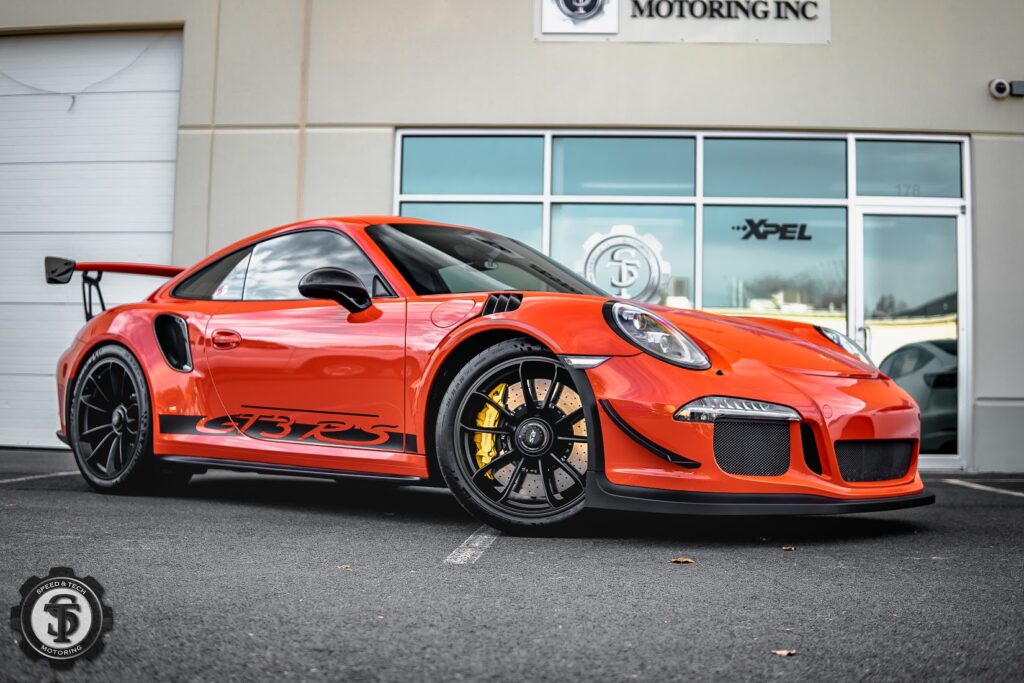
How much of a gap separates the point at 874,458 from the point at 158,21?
8.92 m

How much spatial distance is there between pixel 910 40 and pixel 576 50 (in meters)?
3.17

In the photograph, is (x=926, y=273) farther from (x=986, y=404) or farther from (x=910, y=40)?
(x=910, y=40)

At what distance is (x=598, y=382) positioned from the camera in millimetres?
3463

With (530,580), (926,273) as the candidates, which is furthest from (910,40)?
(530,580)

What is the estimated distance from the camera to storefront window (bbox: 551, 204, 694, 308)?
31.4ft

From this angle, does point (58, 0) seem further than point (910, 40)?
Yes

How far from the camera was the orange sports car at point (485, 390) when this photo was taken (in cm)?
343

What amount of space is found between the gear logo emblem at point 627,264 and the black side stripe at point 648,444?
6.18 metres

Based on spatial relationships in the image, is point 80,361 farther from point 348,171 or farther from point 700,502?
point 348,171

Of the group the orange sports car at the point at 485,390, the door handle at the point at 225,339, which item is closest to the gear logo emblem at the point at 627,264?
the orange sports car at the point at 485,390

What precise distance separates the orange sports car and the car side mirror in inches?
0.4

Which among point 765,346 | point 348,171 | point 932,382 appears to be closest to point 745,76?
point 932,382

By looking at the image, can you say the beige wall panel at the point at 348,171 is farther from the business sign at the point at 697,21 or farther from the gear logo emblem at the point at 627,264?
the gear logo emblem at the point at 627,264

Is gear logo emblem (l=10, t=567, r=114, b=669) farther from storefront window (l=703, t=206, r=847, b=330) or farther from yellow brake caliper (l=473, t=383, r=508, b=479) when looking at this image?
storefront window (l=703, t=206, r=847, b=330)
